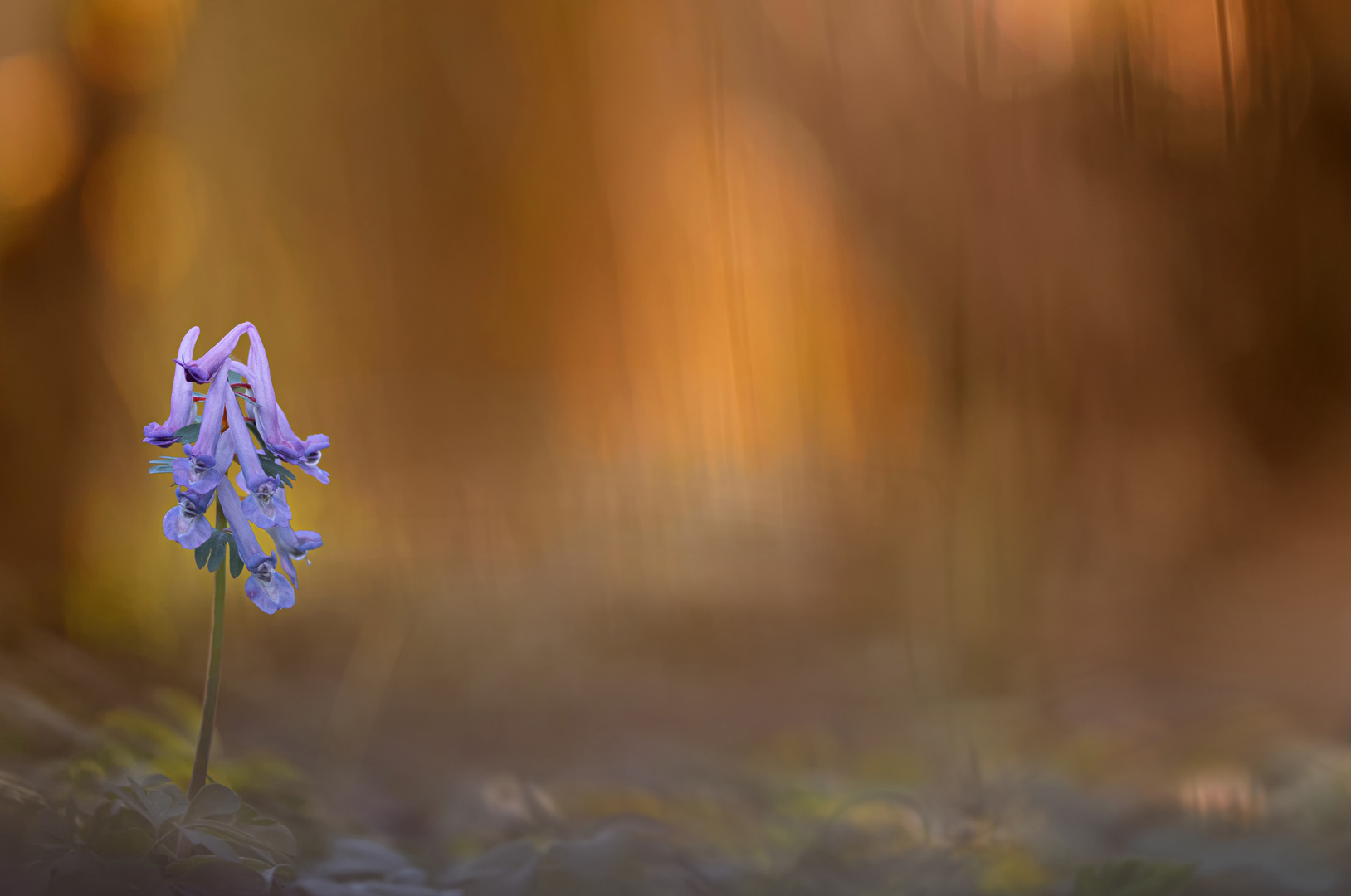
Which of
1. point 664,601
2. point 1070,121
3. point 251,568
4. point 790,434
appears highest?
point 1070,121

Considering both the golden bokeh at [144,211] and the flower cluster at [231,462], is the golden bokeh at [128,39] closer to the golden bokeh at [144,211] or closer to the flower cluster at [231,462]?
the golden bokeh at [144,211]

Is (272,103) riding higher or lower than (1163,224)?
higher

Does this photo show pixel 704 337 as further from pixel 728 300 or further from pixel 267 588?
pixel 267 588

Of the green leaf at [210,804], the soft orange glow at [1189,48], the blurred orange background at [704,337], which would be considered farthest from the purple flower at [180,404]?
the soft orange glow at [1189,48]

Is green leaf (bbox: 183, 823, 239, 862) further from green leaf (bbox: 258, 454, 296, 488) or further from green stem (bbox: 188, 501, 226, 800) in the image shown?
green leaf (bbox: 258, 454, 296, 488)

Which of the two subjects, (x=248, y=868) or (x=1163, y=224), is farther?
(x=1163, y=224)

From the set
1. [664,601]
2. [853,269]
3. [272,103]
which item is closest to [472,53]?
[272,103]

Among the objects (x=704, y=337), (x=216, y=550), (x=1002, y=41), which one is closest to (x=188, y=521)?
(x=216, y=550)

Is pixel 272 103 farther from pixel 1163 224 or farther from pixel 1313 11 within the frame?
pixel 1313 11
